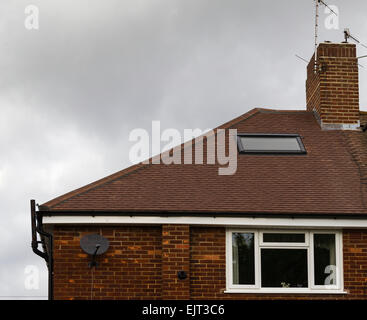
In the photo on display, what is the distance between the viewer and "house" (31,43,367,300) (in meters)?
13.7

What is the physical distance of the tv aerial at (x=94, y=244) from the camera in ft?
44.0

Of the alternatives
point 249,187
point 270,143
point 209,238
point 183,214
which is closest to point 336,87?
point 270,143

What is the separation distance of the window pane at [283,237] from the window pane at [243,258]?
295 mm

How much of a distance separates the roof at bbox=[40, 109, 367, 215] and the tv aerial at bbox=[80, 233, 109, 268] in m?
0.55

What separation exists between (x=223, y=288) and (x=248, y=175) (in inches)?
103

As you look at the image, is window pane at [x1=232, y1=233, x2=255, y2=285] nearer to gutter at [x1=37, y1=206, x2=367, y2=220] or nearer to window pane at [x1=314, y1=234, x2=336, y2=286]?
gutter at [x1=37, y1=206, x2=367, y2=220]

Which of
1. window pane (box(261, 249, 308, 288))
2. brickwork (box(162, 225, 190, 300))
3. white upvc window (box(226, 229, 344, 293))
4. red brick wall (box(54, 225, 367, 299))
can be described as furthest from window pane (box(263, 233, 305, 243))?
brickwork (box(162, 225, 190, 300))

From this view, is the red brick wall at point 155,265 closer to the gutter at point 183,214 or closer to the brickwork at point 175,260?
the brickwork at point 175,260

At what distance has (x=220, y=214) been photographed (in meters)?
13.7

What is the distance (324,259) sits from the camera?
46.5ft

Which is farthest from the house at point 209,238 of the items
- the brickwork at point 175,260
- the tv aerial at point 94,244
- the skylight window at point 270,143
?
the skylight window at point 270,143

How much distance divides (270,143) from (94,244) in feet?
16.8
